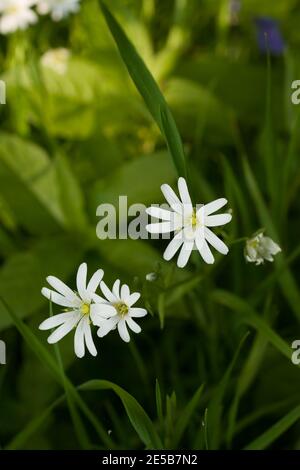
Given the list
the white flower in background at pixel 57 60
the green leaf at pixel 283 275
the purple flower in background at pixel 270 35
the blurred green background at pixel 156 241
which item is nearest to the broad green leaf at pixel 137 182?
the blurred green background at pixel 156 241

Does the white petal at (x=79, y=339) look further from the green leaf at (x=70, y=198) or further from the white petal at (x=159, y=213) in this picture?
the green leaf at (x=70, y=198)

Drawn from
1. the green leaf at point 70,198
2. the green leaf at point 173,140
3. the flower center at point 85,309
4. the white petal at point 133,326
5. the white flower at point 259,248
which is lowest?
the white petal at point 133,326

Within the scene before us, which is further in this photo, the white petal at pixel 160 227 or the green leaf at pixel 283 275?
the green leaf at pixel 283 275

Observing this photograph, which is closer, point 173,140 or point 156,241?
point 173,140

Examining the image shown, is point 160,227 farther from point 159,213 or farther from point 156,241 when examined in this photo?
point 156,241

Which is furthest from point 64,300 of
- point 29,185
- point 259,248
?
point 29,185

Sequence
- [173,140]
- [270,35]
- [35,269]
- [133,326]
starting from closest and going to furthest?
[133,326]
[173,140]
[35,269]
[270,35]
